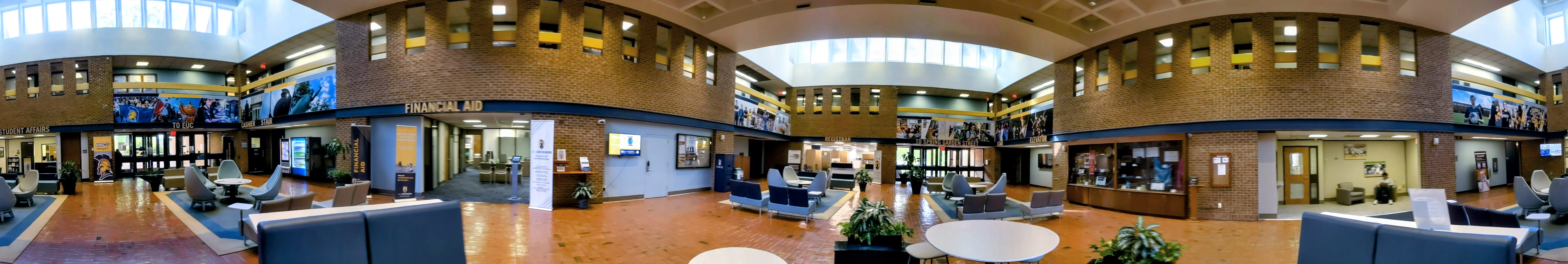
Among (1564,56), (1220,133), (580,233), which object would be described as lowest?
(580,233)

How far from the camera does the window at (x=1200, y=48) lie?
9.83 meters

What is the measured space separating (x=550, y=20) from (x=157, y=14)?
1492 cm

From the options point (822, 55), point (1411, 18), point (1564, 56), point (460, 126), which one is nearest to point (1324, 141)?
point (1411, 18)

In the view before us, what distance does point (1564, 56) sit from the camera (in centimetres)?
1315

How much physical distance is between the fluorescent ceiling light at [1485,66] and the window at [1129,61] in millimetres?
9270

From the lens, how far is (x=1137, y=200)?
1020 centimetres

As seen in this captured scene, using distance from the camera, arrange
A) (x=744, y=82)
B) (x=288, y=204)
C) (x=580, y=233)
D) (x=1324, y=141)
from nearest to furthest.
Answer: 1. (x=288, y=204)
2. (x=580, y=233)
3. (x=1324, y=141)
4. (x=744, y=82)

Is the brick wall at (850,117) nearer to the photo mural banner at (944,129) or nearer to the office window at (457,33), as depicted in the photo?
the photo mural banner at (944,129)

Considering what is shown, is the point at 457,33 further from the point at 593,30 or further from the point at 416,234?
the point at 416,234

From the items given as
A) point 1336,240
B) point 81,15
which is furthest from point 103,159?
point 1336,240

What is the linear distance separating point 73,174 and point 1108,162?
891 inches

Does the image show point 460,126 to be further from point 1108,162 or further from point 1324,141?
point 1324,141

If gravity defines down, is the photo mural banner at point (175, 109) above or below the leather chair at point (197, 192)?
above

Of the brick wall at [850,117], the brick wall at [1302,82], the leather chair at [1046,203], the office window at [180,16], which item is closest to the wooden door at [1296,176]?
the brick wall at [1302,82]
